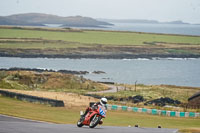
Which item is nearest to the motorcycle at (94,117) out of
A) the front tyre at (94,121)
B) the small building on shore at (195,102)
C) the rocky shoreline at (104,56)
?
the front tyre at (94,121)

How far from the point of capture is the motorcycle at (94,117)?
20844 millimetres

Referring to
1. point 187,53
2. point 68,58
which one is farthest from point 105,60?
point 187,53

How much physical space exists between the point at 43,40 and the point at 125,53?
34806mm

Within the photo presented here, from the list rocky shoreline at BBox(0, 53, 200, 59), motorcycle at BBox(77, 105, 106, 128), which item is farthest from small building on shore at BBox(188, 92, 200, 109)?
rocky shoreline at BBox(0, 53, 200, 59)

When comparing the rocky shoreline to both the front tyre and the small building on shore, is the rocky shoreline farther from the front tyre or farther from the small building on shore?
the front tyre

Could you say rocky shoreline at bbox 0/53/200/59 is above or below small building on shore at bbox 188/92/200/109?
below

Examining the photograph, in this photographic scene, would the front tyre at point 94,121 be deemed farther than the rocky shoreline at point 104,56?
No

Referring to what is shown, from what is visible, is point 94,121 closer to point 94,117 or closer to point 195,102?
point 94,117

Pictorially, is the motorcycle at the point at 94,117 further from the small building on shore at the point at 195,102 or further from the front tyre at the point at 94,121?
the small building on shore at the point at 195,102

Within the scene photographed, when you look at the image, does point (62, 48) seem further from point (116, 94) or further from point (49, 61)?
point (116, 94)

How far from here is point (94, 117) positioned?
69.5 ft

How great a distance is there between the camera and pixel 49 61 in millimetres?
141750

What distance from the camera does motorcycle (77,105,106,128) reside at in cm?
2084

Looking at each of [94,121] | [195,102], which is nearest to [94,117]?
[94,121]
